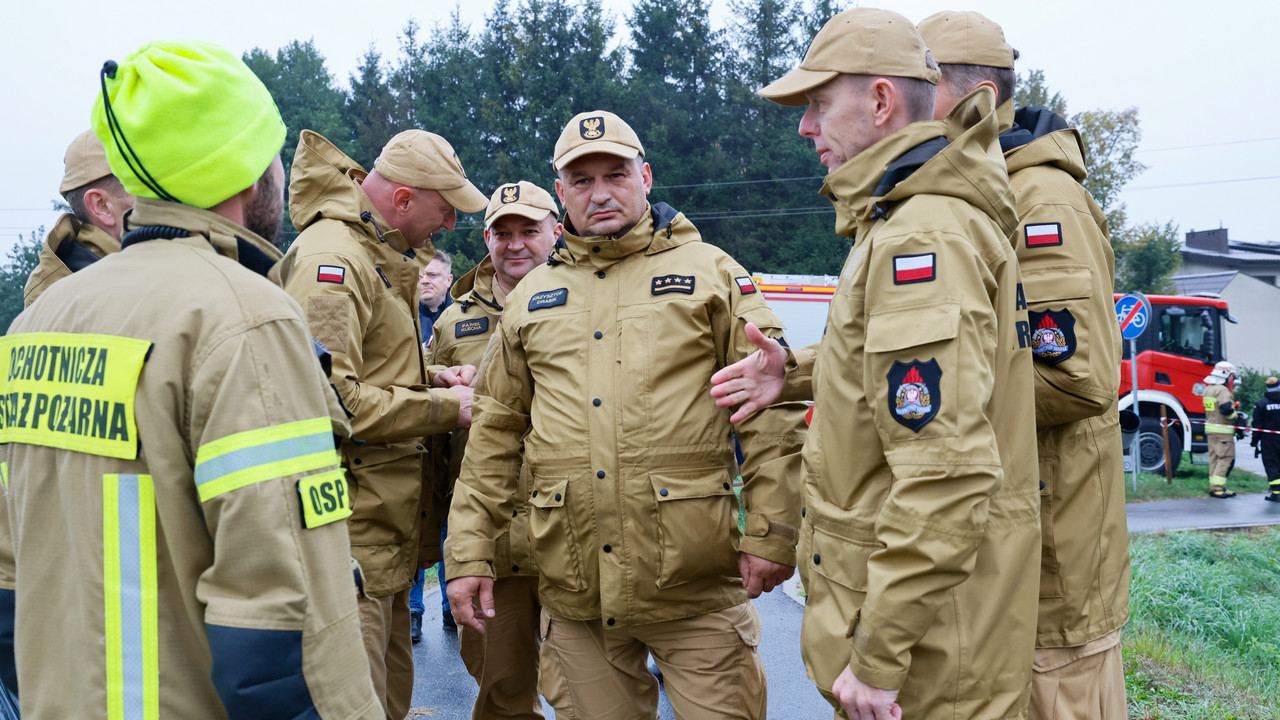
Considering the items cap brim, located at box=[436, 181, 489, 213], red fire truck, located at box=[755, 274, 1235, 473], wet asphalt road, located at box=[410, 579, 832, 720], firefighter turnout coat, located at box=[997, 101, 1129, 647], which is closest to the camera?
firefighter turnout coat, located at box=[997, 101, 1129, 647]

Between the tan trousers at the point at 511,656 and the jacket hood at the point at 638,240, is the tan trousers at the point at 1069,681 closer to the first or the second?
the jacket hood at the point at 638,240

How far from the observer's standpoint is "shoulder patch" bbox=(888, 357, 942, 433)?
2.09m

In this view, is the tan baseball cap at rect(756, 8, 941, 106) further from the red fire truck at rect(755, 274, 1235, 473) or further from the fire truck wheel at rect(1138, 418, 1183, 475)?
the fire truck wheel at rect(1138, 418, 1183, 475)

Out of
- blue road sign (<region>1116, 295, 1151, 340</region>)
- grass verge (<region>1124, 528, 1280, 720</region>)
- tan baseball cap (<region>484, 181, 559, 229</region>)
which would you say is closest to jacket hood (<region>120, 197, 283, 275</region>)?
tan baseball cap (<region>484, 181, 559, 229</region>)

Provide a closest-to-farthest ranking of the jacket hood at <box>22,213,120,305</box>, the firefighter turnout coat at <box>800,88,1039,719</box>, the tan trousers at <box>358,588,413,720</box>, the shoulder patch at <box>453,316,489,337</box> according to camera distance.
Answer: the firefighter turnout coat at <box>800,88,1039,719</box>, the jacket hood at <box>22,213,120,305</box>, the tan trousers at <box>358,588,413,720</box>, the shoulder patch at <box>453,316,489,337</box>

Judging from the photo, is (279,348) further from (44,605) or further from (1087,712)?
(1087,712)

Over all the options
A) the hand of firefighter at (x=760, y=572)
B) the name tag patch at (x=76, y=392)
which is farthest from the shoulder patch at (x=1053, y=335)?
the name tag patch at (x=76, y=392)

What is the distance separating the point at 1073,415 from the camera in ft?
8.87

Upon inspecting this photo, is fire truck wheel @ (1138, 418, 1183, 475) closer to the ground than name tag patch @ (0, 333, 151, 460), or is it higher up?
Answer: closer to the ground

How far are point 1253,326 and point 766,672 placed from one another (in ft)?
180

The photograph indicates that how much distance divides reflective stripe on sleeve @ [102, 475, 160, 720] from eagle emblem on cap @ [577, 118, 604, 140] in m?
2.27

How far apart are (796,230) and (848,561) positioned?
35.2 meters

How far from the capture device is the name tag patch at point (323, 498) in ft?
5.60

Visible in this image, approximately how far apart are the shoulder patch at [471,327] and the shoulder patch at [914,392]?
309 centimetres
